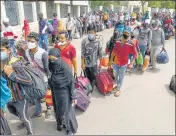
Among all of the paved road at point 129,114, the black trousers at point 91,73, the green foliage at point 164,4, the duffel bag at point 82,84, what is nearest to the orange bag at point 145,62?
the paved road at point 129,114

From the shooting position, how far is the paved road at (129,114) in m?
4.50

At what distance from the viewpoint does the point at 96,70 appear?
5824mm

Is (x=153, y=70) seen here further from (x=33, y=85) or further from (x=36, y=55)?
(x=33, y=85)

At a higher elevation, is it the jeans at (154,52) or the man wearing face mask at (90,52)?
the man wearing face mask at (90,52)

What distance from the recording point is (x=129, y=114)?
201 inches

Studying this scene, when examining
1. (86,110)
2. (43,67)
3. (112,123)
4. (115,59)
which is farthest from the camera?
(115,59)

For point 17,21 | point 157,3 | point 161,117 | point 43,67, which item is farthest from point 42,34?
point 157,3

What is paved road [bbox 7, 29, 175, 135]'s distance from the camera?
177 inches

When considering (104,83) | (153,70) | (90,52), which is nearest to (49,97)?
(90,52)

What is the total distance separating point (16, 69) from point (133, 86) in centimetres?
424

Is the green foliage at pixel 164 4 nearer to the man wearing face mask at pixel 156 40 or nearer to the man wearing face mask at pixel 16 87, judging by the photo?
the man wearing face mask at pixel 156 40

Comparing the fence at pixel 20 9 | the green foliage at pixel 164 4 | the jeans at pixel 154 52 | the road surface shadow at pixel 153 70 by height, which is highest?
the green foliage at pixel 164 4

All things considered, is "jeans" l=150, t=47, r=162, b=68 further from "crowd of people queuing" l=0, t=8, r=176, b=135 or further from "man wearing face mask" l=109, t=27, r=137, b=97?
"man wearing face mask" l=109, t=27, r=137, b=97

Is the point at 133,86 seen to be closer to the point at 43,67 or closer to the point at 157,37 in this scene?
the point at 157,37
